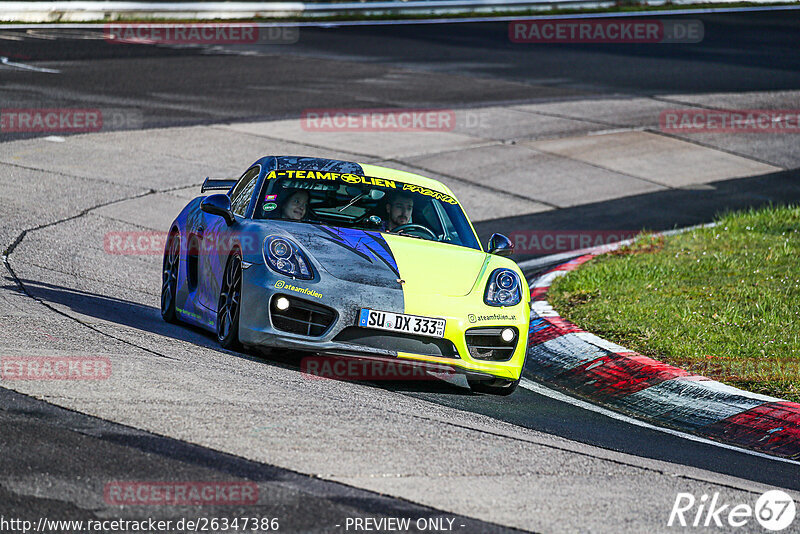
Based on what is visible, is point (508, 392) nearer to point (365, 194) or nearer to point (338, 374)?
point (338, 374)

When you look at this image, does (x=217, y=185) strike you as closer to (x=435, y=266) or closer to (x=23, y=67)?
(x=435, y=266)

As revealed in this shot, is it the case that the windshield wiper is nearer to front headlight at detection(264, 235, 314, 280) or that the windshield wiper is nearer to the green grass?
front headlight at detection(264, 235, 314, 280)

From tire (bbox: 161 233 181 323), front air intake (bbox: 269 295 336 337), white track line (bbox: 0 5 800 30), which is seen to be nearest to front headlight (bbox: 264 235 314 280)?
front air intake (bbox: 269 295 336 337)

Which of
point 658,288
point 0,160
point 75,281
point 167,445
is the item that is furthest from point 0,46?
point 167,445

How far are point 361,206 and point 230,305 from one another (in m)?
1.29

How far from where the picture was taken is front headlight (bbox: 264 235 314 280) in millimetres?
7586

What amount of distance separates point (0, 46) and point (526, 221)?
1501 cm

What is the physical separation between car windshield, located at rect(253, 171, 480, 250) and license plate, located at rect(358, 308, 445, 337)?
3.82 ft

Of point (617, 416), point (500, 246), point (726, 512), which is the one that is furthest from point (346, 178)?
point (726, 512)

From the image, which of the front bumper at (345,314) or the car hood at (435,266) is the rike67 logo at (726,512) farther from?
the car hood at (435,266)

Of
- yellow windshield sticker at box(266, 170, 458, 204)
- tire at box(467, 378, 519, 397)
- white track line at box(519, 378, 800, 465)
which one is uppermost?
yellow windshield sticker at box(266, 170, 458, 204)

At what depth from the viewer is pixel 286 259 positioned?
25.2 feet

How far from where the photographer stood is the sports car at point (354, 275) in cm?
747

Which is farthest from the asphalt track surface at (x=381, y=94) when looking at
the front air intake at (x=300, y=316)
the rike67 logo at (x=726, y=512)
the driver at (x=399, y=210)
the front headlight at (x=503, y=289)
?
the driver at (x=399, y=210)
